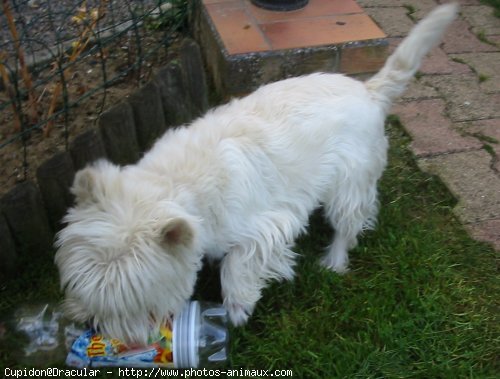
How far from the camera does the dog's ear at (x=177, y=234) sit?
1.82 metres

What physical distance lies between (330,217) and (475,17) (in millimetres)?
3110

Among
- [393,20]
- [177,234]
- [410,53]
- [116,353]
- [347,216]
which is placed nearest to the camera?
[177,234]

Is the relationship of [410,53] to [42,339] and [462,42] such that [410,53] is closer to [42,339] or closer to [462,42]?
[42,339]

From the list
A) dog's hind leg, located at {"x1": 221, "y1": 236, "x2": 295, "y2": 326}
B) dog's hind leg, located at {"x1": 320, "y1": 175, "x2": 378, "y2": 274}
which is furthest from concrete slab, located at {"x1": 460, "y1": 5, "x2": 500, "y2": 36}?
dog's hind leg, located at {"x1": 221, "y1": 236, "x2": 295, "y2": 326}

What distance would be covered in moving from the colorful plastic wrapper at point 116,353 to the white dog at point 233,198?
0.08 m

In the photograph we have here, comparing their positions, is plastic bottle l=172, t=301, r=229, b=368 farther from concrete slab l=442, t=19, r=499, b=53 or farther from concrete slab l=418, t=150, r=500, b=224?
concrete slab l=442, t=19, r=499, b=53

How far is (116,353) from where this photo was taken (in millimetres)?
2154

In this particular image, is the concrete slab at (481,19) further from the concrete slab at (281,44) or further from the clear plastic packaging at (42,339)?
the clear plastic packaging at (42,339)

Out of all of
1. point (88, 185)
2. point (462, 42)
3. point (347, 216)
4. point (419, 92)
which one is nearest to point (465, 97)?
point (419, 92)

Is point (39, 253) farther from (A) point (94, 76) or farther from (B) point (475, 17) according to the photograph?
(B) point (475, 17)

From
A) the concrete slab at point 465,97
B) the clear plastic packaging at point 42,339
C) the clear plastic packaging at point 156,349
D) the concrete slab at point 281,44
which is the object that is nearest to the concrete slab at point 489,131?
the concrete slab at point 465,97

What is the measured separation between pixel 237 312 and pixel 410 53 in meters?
1.40

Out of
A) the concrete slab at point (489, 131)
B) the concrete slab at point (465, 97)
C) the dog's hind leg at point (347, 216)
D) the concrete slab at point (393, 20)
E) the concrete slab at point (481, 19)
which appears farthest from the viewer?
the concrete slab at point (481, 19)

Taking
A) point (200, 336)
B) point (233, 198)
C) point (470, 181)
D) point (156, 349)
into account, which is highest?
point (233, 198)
